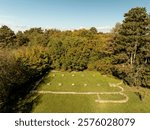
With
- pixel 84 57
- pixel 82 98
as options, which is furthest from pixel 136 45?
pixel 84 57

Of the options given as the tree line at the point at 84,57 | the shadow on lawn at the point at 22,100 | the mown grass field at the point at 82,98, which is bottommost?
the mown grass field at the point at 82,98

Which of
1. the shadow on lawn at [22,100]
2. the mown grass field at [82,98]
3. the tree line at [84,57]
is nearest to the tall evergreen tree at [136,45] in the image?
the tree line at [84,57]

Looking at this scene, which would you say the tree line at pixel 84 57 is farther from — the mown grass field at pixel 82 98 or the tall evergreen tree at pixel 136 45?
the mown grass field at pixel 82 98

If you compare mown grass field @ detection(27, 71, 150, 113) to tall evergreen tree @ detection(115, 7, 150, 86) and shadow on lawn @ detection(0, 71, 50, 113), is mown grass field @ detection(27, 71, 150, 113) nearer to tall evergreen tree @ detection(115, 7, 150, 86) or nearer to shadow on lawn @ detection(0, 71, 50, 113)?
shadow on lawn @ detection(0, 71, 50, 113)

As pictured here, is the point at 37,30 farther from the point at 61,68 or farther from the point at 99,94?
the point at 99,94

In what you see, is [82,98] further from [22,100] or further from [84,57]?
[84,57]

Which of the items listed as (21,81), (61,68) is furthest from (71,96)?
(61,68)
